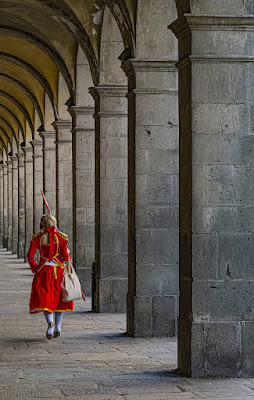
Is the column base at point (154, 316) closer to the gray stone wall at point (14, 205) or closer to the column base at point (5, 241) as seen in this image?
the gray stone wall at point (14, 205)

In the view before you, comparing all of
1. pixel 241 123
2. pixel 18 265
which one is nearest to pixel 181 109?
pixel 241 123

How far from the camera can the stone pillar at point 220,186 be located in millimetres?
8609

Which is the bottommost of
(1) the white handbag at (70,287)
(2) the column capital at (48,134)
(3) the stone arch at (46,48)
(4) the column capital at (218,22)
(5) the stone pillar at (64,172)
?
(1) the white handbag at (70,287)

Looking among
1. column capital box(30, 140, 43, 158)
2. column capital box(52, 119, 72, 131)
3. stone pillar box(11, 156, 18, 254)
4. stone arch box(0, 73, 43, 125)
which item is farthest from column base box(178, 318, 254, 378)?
stone pillar box(11, 156, 18, 254)

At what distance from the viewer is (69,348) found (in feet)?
34.5

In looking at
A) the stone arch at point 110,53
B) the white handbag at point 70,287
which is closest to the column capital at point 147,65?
the stone arch at point 110,53

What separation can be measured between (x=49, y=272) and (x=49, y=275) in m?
0.04

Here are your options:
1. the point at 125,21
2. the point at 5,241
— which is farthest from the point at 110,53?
the point at 5,241

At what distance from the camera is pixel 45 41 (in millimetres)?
18625

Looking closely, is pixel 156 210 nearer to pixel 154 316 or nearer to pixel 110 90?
pixel 154 316

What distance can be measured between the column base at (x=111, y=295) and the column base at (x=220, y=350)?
5.59 m

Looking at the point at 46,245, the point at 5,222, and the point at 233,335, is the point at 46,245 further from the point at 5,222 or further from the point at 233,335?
the point at 5,222

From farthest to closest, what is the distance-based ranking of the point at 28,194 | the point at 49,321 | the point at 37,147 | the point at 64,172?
1. the point at 28,194
2. the point at 37,147
3. the point at 64,172
4. the point at 49,321

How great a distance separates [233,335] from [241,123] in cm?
218
